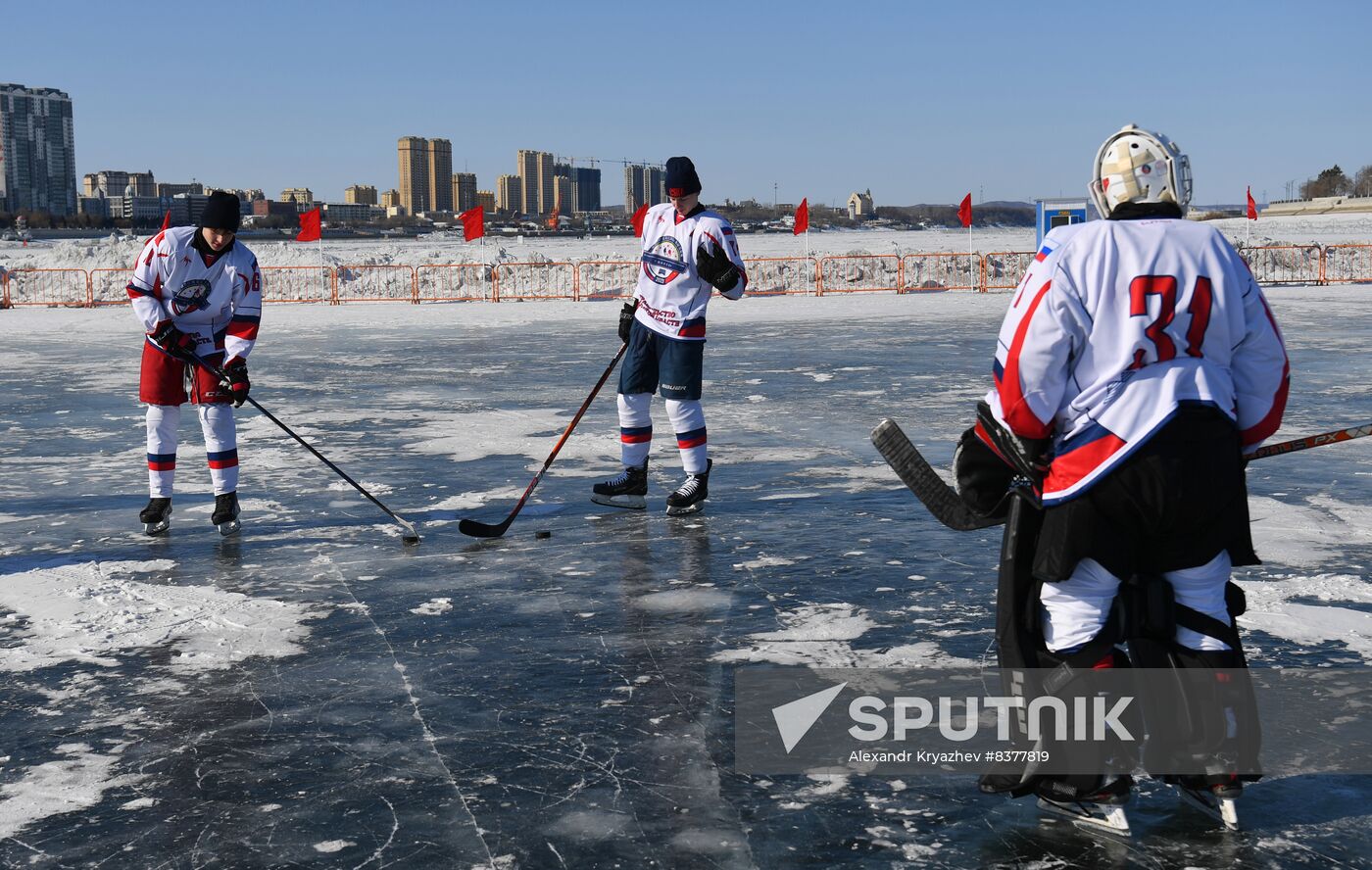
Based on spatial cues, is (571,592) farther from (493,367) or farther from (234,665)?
(493,367)

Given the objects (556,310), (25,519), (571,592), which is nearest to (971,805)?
(571,592)

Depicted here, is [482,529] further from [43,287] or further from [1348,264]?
[1348,264]

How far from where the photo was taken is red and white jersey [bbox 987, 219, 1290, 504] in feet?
9.12

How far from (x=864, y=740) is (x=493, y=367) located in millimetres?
11518

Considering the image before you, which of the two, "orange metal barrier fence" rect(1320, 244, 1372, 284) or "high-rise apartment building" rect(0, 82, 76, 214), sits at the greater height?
"high-rise apartment building" rect(0, 82, 76, 214)

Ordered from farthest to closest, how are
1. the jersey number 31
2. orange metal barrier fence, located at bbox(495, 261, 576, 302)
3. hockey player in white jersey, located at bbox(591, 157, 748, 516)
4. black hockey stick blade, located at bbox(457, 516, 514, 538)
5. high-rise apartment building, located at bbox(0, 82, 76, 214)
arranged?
high-rise apartment building, located at bbox(0, 82, 76, 214) < orange metal barrier fence, located at bbox(495, 261, 576, 302) < hockey player in white jersey, located at bbox(591, 157, 748, 516) < black hockey stick blade, located at bbox(457, 516, 514, 538) < the jersey number 31

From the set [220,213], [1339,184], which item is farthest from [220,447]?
[1339,184]

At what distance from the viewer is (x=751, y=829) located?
3.06 meters

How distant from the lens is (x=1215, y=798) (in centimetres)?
307

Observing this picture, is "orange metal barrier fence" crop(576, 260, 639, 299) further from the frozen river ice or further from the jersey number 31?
the jersey number 31

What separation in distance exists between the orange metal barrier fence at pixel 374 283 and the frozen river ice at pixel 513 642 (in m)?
22.4

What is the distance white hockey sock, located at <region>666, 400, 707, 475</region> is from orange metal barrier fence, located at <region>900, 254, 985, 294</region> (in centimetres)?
2689

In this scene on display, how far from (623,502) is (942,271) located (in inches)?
1113

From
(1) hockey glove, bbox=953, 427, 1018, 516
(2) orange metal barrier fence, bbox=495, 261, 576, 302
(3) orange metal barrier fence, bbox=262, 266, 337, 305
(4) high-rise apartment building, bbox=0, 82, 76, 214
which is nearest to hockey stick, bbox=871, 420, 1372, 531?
(1) hockey glove, bbox=953, 427, 1018, 516
